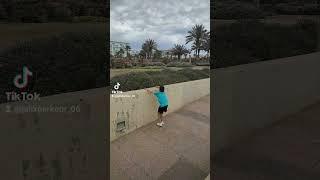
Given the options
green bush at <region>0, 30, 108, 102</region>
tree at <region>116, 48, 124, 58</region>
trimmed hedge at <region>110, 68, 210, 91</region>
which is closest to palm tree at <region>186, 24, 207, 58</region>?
trimmed hedge at <region>110, 68, 210, 91</region>

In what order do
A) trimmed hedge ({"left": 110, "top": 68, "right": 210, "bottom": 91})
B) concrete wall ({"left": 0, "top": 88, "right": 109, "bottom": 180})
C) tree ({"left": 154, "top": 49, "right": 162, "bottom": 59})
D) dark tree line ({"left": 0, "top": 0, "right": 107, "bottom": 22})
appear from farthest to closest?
tree ({"left": 154, "top": 49, "right": 162, "bottom": 59})
dark tree line ({"left": 0, "top": 0, "right": 107, "bottom": 22})
trimmed hedge ({"left": 110, "top": 68, "right": 210, "bottom": 91})
concrete wall ({"left": 0, "top": 88, "right": 109, "bottom": 180})

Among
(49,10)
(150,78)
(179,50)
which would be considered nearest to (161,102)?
(150,78)

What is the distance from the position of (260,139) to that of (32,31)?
259 inches

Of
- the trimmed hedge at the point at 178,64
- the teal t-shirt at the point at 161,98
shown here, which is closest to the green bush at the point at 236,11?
the trimmed hedge at the point at 178,64

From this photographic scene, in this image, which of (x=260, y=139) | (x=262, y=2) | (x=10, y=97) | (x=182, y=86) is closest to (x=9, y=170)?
(x=10, y=97)

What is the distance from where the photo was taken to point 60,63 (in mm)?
7055

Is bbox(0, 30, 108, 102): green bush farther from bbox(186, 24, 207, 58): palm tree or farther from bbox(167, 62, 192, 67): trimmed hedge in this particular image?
bbox(186, 24, 207, 58): palm tree

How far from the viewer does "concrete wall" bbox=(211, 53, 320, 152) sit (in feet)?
23.8

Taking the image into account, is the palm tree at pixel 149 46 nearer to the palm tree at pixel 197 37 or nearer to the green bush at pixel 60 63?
the palm tree at pixel 197 37

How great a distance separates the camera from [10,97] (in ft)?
17.3

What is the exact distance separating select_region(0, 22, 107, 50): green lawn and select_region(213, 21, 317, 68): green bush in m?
3.84

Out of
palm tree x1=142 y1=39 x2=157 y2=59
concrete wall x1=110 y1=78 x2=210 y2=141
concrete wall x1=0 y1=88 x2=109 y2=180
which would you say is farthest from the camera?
palm tree x1=142 y1=39 x2=157 y2=59

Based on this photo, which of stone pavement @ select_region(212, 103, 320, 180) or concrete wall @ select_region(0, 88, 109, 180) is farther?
stone pavement @ select_region(212, 103, 320, 180)

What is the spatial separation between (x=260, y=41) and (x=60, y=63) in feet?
28.8
